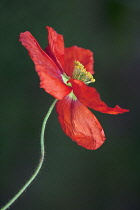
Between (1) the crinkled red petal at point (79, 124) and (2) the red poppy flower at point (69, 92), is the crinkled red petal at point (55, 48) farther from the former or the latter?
(1) the crinkled red petal at point (79, 124)

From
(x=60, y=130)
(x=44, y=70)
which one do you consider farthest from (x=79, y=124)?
(x=60, y=130)

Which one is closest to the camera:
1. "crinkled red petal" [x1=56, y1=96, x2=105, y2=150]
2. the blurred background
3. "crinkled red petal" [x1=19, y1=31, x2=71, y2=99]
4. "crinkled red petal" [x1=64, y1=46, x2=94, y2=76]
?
"crinkled red petal" [x1=19, y1=31, x2=71, y2=99]

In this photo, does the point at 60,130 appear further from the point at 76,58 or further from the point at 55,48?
the point at 55,48

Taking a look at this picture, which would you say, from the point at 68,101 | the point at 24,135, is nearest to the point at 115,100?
the point at 24,135

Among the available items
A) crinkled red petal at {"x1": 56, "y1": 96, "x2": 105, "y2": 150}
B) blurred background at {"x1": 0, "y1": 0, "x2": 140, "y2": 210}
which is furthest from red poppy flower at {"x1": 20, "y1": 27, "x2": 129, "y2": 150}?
blurred background at {"x1": 0, "y1": 0, "x2": 140, "y2": 210}

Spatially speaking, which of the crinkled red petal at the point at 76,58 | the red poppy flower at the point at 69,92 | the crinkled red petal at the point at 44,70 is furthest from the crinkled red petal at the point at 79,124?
the crinkled red petal at the point at 76,58

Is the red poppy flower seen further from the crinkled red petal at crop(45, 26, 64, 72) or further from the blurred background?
the blurred background
